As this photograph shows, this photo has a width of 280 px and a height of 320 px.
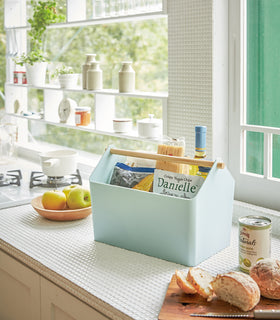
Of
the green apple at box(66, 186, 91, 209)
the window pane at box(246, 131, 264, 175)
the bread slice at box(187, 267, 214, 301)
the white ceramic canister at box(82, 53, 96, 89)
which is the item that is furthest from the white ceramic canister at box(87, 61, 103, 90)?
the bread slice at box(187, 267, 214, 301)

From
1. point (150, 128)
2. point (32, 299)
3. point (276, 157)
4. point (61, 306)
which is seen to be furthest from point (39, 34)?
point (61, 306)

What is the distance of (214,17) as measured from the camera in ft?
5.94

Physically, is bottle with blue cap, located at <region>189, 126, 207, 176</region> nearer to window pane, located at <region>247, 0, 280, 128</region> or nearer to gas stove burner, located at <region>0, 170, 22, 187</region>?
window pane, located at <region>247, 0, 280, 128</region>

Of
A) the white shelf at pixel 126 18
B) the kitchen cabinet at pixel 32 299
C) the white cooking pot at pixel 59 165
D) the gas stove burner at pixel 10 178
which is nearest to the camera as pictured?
the kitchen cabinet at pixel 32 299

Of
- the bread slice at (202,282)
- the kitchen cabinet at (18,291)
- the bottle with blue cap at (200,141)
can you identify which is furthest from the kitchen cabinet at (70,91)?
the bread slice at (202,282)

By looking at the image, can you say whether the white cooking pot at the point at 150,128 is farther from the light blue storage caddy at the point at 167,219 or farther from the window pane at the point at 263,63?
the light blue storage caddy at the point at 167,219

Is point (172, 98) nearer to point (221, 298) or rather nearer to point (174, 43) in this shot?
point (174, 43)

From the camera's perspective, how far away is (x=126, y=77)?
2215 millimetres

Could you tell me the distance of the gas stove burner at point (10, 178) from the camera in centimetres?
231

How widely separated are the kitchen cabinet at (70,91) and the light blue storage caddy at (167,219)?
631 millimetres

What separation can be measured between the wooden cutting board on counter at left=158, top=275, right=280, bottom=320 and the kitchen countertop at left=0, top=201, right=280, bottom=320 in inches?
1.1

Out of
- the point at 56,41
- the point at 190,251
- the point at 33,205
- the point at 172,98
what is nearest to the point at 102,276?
the point at 190,251

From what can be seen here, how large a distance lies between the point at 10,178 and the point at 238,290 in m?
1.56

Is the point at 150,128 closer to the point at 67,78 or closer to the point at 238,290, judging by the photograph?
the point at 67,78
